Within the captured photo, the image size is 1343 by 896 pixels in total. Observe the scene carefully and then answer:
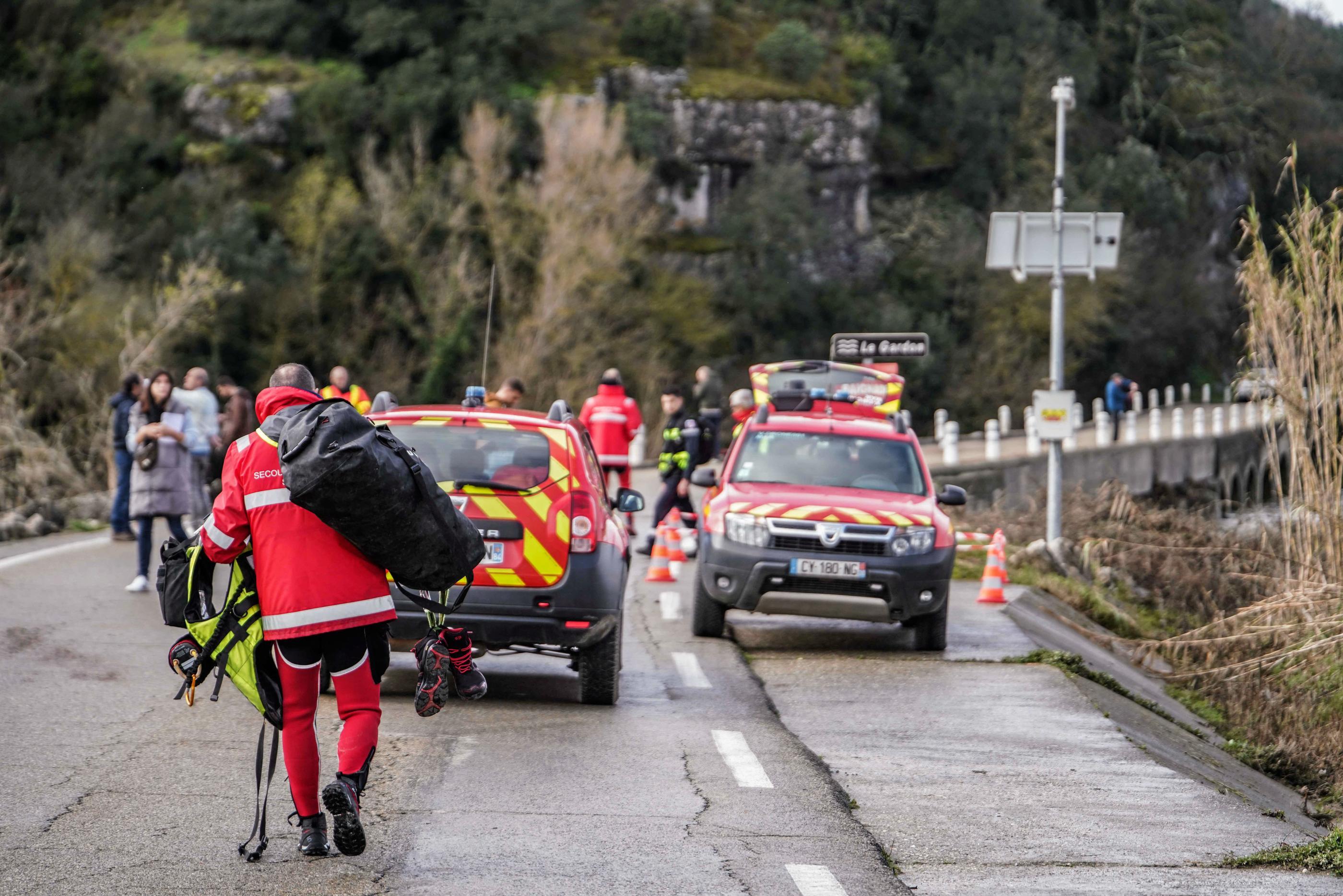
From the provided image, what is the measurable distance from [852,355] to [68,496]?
11.9m

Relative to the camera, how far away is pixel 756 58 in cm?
6881

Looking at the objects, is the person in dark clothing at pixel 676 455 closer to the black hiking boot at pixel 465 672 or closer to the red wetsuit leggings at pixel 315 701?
the black hiking boot at pixel 465 672

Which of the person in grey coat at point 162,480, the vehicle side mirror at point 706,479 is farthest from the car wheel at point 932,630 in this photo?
the person in grey coat at point 162,480

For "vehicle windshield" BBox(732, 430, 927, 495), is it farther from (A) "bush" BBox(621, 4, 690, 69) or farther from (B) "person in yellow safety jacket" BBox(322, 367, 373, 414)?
(A) "bush" BBox(621, 4, 690, 69)

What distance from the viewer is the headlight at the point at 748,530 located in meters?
12.2

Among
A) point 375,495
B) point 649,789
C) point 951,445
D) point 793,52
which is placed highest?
point 793,52

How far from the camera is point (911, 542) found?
1212cm

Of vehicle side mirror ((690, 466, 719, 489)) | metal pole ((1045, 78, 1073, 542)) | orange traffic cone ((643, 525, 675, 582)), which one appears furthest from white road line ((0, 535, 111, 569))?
metal pole ((1045, 78, 1073, 542))

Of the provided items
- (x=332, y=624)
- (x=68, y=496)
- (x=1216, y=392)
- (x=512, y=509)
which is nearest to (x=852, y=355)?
(x=68, y=496)

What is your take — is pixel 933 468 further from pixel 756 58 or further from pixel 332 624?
pixel 756 58

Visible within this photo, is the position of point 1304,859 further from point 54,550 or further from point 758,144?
point 758,144

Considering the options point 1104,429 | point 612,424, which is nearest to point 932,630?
point 612,424

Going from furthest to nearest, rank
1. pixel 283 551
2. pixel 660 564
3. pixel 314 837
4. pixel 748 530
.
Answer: pixel 660 564
pixel 748 530
pixel 314 837
pixel 283 551

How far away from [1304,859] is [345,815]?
3.55 metres
